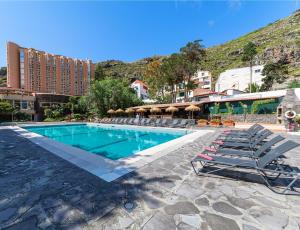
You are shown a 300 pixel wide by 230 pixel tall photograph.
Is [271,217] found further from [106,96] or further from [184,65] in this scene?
[184,65]

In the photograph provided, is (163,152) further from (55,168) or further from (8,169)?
(8,169)

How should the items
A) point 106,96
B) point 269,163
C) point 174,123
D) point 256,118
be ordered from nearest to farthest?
point 269,163 < point 174,123 < point 256,118 < point 106,96

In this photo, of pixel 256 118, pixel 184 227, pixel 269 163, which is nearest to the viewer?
pixel 184 227

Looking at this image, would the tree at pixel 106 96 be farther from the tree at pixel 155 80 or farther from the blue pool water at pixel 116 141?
the blue pool water at pixel 116 141

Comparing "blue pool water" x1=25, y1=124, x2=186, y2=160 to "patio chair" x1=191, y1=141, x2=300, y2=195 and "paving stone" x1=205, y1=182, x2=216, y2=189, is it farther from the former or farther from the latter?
"patio chair" x1=191, y1=141, x2=300, y2=195

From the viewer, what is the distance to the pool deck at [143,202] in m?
2.11

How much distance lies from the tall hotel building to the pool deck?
139 ft

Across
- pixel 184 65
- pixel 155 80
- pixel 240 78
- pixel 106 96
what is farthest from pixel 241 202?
pixel 240 78

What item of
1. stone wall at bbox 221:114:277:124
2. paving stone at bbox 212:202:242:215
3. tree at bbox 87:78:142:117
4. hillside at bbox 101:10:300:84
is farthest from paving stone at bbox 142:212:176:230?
hillside at bbox 101:10:300:84

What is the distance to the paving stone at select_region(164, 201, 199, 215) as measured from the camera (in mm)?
2328

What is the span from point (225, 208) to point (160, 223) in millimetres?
1057

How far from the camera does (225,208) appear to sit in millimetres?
2416

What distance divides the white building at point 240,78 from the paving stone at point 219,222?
45521mm

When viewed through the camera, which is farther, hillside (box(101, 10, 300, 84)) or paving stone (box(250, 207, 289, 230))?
hillside (box(101, 10, 300, 84))
